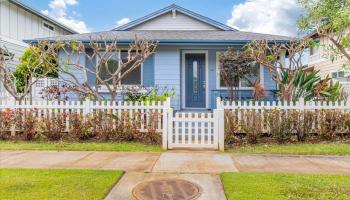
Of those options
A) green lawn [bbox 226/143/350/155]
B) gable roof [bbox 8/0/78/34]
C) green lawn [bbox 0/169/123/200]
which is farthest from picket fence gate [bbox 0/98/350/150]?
gable roof [bbox 8/0/78/34]

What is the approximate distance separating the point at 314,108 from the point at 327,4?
11.9 ft

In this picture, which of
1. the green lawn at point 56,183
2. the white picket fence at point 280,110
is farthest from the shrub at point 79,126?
the white picket fence at point 280,110

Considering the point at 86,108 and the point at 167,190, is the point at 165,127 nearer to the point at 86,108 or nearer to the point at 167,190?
the point at 86,108

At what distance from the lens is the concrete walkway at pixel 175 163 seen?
221 inches

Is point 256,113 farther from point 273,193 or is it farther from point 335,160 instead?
point 273,193

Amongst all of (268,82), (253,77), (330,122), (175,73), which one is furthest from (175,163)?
(268,82)

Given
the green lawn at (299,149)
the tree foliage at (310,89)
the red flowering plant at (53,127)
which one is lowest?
the green lawn at (299,149)

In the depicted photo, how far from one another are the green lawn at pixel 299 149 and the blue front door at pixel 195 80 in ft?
19.5

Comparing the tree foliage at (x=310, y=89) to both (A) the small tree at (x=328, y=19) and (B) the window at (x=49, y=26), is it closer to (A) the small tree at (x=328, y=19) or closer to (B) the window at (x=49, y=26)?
(A) the small tree at (x=328, y=19)

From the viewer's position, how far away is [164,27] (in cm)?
1727

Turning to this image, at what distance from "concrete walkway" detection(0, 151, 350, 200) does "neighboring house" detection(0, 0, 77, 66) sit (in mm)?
11135

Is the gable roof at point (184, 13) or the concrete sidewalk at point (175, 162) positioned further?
the gable roof at point (184, 13)

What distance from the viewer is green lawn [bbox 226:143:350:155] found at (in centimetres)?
777

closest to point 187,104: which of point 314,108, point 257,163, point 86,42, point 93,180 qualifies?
point 86,42
